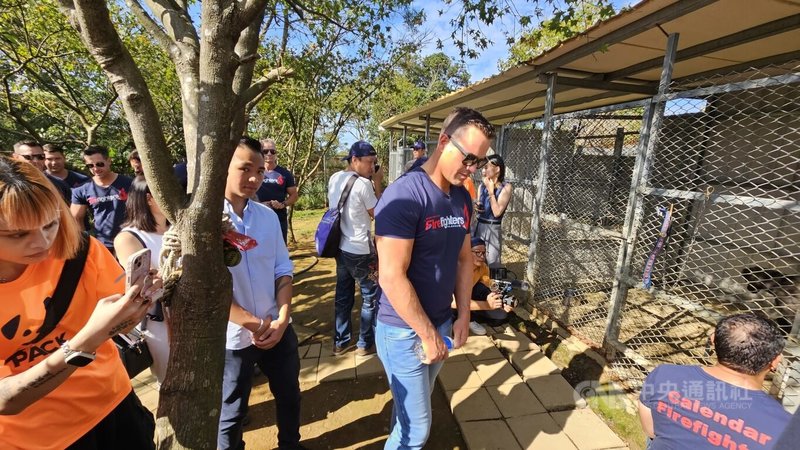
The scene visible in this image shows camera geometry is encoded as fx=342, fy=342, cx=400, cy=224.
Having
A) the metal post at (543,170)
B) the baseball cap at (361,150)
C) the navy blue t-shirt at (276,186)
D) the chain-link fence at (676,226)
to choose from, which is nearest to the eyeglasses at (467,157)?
the chain-link fence at (676,226)

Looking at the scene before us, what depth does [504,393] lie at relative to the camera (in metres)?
2.95

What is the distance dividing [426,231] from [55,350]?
1.48m

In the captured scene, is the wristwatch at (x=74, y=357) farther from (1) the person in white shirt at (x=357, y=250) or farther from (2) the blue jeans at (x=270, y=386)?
(1) the person in white shirt at (x=357, y=250)

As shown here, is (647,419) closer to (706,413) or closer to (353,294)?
(706,413)

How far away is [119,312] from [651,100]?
12.1 feet

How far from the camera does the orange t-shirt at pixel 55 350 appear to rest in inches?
44.4

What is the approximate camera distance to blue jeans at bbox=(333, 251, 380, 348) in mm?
3436

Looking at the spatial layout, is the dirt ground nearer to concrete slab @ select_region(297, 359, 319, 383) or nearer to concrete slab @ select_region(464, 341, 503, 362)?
concrete slab @ select_region(297, 359, 319, 383)

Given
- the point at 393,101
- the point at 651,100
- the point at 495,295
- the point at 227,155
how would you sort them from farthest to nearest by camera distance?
the point at 393,101 < the point at 651,100 < the point at 495,295 < the point at 227,155

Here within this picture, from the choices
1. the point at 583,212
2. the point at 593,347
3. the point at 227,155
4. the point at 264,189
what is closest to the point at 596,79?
the point at 583,212

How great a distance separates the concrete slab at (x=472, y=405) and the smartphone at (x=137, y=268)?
2434 mm

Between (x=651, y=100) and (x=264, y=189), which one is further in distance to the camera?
(x=264, y=189)

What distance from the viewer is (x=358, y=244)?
11.1ft

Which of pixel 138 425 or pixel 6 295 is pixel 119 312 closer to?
pixel 6 295
